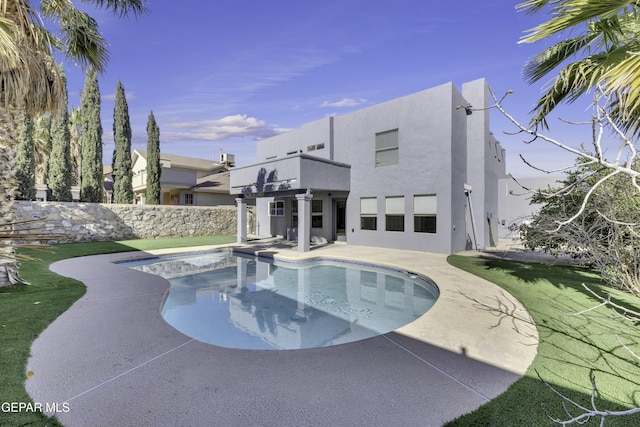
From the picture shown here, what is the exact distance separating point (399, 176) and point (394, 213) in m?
1.86

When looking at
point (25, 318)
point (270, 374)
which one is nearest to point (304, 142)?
point (25, 318)

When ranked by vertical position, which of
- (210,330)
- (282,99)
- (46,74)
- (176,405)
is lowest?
(210,330)

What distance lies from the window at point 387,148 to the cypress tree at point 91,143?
65.5 ft

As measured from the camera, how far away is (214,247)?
15.8 metres

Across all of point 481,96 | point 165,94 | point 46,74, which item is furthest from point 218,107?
point 481,96

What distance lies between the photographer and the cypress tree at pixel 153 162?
944 inches

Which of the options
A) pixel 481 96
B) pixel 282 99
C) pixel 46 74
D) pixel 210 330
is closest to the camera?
pixel 210 330

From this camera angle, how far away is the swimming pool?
6.14 m

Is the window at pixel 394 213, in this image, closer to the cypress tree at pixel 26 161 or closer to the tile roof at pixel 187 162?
the cypress tree at pixel 26 161

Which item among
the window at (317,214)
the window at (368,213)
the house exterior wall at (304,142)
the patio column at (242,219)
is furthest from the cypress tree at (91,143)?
the window at (368,213)

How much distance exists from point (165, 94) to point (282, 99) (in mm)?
6949

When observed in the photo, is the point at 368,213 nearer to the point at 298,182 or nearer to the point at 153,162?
the point at 298,182

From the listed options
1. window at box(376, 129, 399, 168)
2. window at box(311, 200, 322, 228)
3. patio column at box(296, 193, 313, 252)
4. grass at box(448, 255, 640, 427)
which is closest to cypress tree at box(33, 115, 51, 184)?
window at box(311, 200, 322, 228)

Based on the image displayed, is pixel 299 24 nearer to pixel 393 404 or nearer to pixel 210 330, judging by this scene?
pixel 210 330
